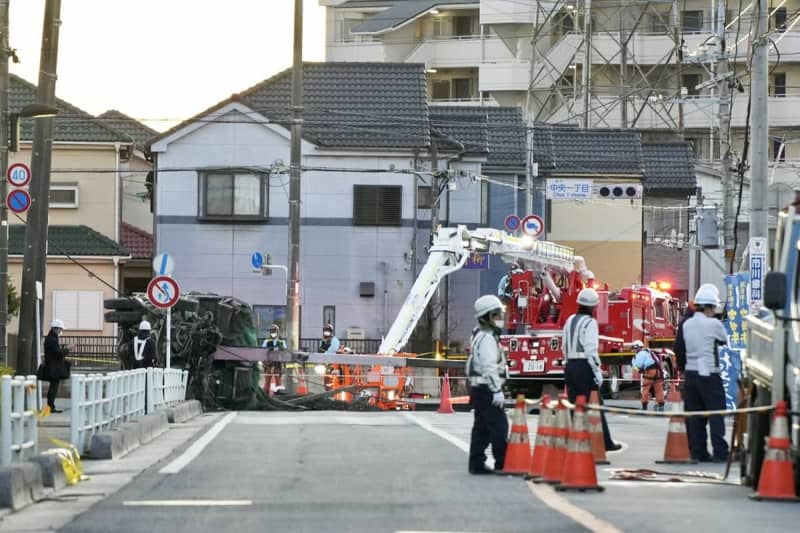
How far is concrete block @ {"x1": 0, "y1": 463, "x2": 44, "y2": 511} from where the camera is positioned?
1282 cm

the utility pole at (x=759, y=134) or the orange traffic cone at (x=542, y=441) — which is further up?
the utility pole at (x=759, y=134)

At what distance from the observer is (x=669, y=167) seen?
208 ft

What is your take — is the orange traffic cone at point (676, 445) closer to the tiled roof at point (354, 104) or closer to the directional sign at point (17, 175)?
the directional sign at point (17, 175)

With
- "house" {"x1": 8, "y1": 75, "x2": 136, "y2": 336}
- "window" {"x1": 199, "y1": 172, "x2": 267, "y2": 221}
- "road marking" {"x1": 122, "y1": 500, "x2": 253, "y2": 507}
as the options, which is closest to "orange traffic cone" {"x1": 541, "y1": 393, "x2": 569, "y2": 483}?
"road marking" {"x1": 122, "y1": 500, "x2": 253, "y2": 507}

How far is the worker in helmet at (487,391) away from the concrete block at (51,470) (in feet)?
12.2

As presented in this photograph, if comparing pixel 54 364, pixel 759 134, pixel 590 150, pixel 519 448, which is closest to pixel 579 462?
pixel 519 448

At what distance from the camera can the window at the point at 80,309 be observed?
52.8 m

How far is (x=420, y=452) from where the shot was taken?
19.3m

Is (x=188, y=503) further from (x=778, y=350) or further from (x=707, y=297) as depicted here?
(x=707, y=297)

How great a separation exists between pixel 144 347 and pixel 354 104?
2365 centimetres

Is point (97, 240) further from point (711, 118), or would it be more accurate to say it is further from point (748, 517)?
point (748, 517)

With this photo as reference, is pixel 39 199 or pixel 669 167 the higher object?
pixel 669 167

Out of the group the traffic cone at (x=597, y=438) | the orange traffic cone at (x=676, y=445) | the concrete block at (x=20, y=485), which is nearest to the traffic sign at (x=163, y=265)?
the traffic cone at (x=597, y=438)

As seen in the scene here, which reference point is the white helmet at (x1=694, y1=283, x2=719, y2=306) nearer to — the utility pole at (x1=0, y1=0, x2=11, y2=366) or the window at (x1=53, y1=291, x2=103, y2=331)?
the utility pole at (x1=0, y1=0, x2=11, y2=366)
